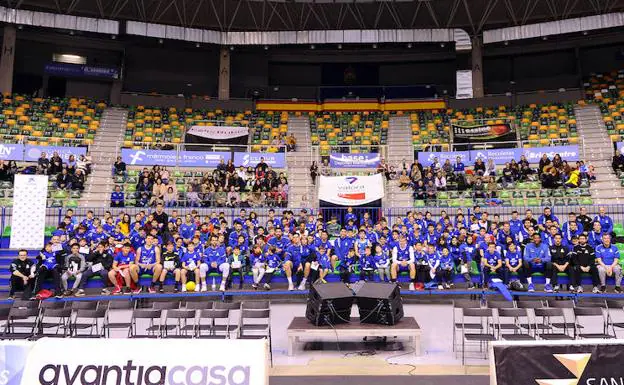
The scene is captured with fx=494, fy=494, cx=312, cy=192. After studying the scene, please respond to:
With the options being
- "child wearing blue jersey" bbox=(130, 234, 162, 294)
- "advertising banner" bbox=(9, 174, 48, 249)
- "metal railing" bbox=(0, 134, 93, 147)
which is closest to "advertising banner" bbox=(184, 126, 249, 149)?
"metal railing" bbox=(0, 134, 93, 147)

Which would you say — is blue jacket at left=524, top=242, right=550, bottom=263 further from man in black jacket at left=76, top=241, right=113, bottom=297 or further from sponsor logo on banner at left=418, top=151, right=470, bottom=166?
man in black jacket at left=76, top=241, right=113, bottom=297

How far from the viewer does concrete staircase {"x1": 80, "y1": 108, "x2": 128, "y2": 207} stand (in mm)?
19766

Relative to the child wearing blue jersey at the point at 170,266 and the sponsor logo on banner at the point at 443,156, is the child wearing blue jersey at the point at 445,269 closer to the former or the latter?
the child wearing blue jersey at the point at 170,266

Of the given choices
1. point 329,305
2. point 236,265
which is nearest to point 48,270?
point 236,265

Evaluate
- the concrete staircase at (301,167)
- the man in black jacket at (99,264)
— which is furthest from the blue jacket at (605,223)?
the man in black jacket at (99,264)

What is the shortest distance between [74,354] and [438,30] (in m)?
26.5

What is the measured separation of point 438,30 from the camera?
90.4 feet

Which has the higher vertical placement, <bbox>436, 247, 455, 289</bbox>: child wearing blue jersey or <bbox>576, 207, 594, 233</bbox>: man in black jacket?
<bbox>576, 207, 594, 233</bbox>: man in black jacket

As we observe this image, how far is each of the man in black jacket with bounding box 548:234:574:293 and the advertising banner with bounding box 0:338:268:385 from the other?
10519 millimetres

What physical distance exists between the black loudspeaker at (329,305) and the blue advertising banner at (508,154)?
13612mm

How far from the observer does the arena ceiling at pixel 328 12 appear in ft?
88.0

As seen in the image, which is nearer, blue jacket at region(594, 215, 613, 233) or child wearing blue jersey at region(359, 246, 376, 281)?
child wearing blue jersey at region(359, 246, 376, 281)

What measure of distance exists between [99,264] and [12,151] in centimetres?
1001

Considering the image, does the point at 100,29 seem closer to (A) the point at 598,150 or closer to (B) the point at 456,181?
(B) the point at 456,181
